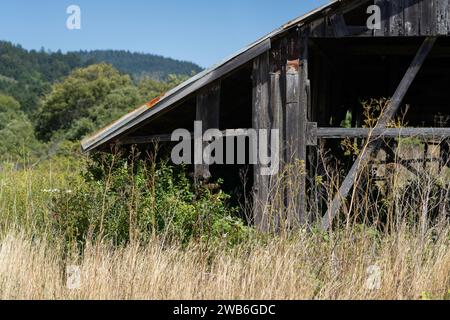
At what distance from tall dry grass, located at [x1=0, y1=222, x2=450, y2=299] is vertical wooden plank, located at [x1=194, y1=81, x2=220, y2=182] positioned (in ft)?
7.84

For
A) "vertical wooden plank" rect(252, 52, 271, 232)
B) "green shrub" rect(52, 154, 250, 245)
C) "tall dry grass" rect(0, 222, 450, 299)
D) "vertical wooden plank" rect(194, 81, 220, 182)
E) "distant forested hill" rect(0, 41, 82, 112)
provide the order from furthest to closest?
"distant forested hill" rect(0, 41, 82, 112)
"vertical wooden plank" rect(194, 81, 220, 182)
"vertical wooden plank" rect(252, 52, 271, 232)
"green shrub" rect(52, 154, 250, 245)
"tall dry grass" rect(0, 222, 450, 299)

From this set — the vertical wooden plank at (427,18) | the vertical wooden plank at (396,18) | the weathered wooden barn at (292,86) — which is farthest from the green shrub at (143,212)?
the vertical wooden plank at (427,18)

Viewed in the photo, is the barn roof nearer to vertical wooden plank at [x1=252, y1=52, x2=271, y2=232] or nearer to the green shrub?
vertical wooden plank at [x1=252, y1=52, x2=271, y2=232]

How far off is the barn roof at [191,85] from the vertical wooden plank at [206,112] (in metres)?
0.25

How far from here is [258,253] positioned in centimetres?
568

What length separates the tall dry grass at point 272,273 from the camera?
521 cm

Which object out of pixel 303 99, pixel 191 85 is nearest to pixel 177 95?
pixel 191 85

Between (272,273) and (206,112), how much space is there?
3.42 m

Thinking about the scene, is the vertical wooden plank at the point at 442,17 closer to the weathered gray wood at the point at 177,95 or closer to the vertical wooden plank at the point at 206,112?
the weathered gray wood at the point at 177,95

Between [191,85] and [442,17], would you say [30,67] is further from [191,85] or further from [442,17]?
[442,17]

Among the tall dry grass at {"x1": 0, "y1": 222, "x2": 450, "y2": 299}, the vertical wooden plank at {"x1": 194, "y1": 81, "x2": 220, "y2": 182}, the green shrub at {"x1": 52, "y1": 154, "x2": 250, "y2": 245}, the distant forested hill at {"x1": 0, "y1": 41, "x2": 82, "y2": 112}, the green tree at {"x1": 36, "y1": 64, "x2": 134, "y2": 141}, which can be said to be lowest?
the tall dry grass at {"x1": 0, "y1": 222, "x2": 450, "y2": 299}

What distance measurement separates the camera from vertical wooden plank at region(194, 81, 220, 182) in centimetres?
816

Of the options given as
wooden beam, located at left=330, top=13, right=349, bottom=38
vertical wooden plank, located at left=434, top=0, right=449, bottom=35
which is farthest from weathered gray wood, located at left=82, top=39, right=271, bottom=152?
vertical wooden plank, located at left=434, top=0, right=449, bottom=35
